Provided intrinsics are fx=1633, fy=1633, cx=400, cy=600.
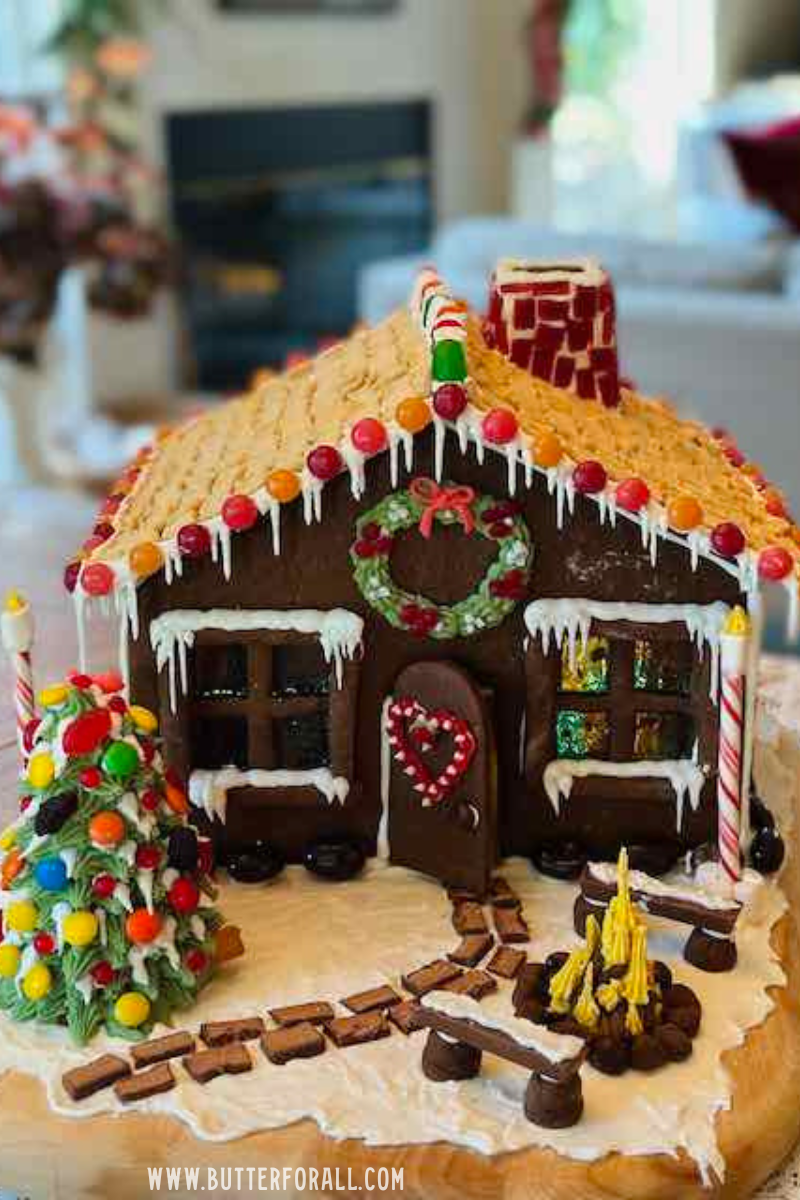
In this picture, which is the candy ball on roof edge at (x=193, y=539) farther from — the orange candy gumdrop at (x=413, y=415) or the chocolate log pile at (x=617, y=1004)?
the chocolate log pile at (x=617, y=1004)

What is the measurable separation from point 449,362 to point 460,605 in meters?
0.32

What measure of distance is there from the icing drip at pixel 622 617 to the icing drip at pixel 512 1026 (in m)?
0.52

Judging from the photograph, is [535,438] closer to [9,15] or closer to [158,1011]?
[158,1011]

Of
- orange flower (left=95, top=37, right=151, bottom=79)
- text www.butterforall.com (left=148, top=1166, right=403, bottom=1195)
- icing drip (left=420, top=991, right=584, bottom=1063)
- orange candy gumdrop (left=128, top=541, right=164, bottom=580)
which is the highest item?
orange flower (left=95, top=37, right=151, bottom=79)

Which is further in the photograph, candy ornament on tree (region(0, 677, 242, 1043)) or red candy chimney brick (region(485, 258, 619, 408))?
red candy chimney brick (region(485, 258, 619, 408))

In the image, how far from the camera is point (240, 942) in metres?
1.96

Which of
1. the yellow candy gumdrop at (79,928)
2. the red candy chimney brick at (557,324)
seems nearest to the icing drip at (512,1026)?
the yellow candy gumdrop at (79,928)

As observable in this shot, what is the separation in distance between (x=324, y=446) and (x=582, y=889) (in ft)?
2.01

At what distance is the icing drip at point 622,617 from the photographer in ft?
6.63

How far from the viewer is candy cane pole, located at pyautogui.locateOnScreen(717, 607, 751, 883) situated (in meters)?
1.93

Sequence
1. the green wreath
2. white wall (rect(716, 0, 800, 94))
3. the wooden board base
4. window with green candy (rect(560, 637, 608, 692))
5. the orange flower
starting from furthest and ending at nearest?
A: white wall (rect(716, 0, 800, 94)) < the orange flower < window with green candy (rect(560, 637, 608, 692)) < the green wreath < the wooden board base

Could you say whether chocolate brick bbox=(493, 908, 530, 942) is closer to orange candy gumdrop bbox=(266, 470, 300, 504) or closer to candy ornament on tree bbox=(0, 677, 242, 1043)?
candy ornament on tree bbox=(0, 677, 242, 1043)

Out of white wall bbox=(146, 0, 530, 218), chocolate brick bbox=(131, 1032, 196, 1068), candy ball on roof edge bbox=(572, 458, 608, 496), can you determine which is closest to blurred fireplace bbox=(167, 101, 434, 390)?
white wall bbox=(146, 0, 530, 218)

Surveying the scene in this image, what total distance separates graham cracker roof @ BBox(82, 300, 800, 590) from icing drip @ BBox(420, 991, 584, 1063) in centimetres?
65
